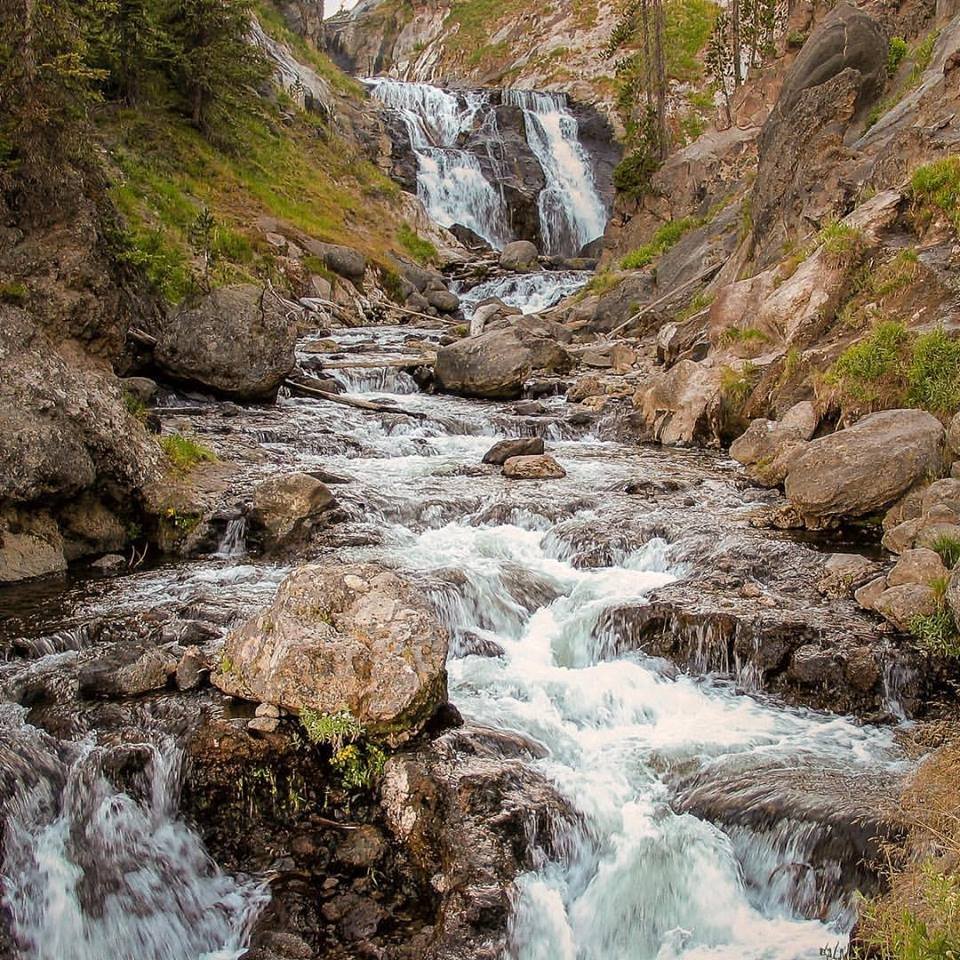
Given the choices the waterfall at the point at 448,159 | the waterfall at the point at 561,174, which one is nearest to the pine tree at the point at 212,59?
the waterfall at the point at 448,159

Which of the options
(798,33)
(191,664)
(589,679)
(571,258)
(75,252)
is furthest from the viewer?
(571,258)

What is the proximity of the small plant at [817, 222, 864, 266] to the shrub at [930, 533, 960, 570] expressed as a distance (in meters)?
8.23

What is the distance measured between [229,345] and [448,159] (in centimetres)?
3220

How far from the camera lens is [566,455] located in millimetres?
15344

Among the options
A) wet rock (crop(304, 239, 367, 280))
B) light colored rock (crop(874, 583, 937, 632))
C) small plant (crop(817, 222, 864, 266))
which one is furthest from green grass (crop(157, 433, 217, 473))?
wet rock (crop(304, 239, 367, 280))

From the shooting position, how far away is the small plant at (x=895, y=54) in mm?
21688

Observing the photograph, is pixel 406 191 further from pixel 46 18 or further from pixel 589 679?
pixel 589 679

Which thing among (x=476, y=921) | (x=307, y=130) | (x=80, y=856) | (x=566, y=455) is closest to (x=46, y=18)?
(x=566, y=455)

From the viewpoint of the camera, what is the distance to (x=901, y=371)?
39.3 ft

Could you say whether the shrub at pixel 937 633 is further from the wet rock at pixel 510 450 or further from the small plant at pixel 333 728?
the wet rock at pixel 510 450

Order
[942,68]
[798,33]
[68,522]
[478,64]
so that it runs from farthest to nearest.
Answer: [478,64] → [798,33] → [942,68] → [68,522]

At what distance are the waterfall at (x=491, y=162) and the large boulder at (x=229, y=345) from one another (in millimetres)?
26334

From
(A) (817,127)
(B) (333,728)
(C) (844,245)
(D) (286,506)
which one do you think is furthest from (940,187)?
(B) (333,728)

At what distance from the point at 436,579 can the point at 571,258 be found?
33.2 meters
